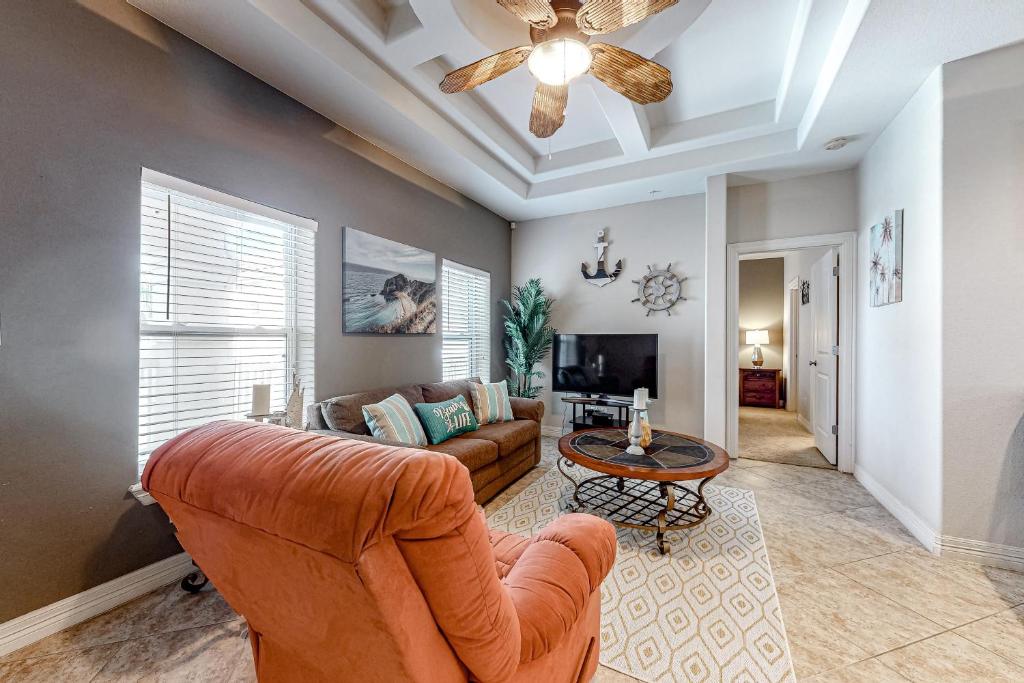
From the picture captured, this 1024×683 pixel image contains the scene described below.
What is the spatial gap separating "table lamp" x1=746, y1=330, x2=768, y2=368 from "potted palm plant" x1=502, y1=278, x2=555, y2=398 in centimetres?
441

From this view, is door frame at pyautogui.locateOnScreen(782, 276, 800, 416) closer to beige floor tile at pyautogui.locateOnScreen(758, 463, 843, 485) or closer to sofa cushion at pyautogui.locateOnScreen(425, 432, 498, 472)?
beige floor tile at pyautogui.locateOnScreen(758, 463, 843, 485)

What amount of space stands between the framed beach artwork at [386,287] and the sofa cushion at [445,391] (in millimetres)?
539

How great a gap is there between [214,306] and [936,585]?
13.1 feet

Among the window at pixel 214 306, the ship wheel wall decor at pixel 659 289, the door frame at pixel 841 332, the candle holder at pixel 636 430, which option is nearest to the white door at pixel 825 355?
the door frame at pixel 841 332

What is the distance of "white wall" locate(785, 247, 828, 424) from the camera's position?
5062 millimetres

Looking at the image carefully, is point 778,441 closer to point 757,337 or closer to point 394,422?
point 757,337

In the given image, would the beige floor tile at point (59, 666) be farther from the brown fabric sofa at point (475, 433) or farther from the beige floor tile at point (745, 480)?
the beige floor tile at point (745, 480)

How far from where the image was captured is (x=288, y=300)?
271 centimetres

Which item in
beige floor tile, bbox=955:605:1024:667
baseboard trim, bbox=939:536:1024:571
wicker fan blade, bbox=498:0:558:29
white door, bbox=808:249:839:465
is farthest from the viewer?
white door, bbox=808:249:839:465

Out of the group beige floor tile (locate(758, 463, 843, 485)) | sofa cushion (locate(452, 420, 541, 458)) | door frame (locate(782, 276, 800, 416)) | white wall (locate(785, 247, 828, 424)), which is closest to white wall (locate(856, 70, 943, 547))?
beige floor tile (locate(758, 463, 843, 485))

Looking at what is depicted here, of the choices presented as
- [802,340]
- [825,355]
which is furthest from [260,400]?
[802,340]

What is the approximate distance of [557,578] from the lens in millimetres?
1084

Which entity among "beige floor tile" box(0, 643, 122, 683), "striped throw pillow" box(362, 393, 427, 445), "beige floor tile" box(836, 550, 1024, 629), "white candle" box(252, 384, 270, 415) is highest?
"white candle" box(252, 384, 270, 415)

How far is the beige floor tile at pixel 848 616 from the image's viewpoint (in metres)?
1.64
